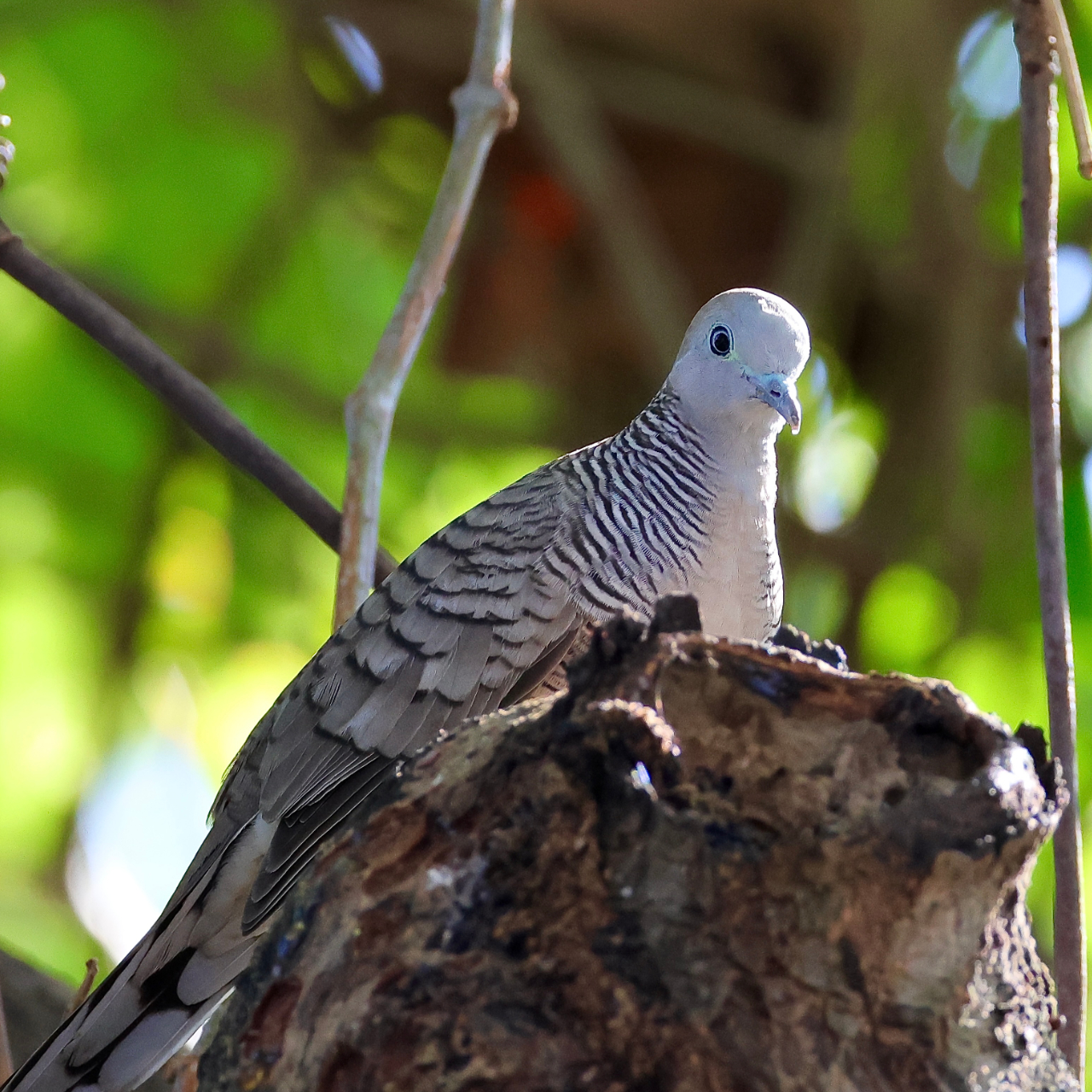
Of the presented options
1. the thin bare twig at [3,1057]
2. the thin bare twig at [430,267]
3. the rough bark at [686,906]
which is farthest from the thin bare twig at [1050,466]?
the thin bare twig at [3,1057]

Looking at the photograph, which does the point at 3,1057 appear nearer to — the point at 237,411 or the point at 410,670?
the point at 410,670

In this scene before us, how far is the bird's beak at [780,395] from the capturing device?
269 cm

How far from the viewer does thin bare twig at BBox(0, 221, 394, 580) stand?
277cm

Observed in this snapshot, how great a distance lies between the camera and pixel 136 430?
194 inches

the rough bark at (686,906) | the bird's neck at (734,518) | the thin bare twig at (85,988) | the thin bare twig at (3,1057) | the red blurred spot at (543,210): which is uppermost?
the red blurred spot at (543,210)

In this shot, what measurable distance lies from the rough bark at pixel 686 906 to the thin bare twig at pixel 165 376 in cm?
136

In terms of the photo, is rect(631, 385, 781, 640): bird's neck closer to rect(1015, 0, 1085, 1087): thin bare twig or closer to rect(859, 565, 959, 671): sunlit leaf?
rect(1015, 0, 1085, 1087): thin bare twig

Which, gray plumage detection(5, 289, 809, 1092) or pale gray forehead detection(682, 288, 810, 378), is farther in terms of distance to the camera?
pale gray forehead detection(682, 288, 810, 378)

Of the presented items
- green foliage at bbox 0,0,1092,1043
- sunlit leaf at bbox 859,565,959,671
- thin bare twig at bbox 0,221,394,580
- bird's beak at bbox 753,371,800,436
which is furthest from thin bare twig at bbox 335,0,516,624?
sunlit leaf at bbox 859,565,959,671

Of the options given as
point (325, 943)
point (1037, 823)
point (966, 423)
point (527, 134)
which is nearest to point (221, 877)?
point (325, 943)

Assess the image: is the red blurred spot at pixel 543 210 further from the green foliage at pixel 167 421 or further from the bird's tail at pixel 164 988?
the bird's tail at pixel 164 988

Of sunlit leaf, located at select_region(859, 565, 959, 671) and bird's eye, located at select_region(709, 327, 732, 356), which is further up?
sunlit leaf, located at select_region(859, 565, 959, 671)

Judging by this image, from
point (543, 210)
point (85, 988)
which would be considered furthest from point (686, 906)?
point (543, 210)

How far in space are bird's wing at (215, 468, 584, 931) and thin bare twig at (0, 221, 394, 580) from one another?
8.3 inches
